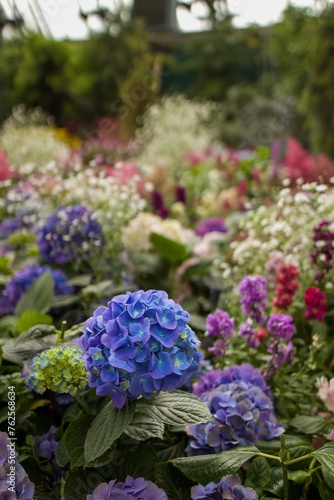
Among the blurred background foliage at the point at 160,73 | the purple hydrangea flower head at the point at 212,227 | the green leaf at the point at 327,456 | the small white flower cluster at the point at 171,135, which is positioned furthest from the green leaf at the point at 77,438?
the blurred background foliage at the point at 160,73

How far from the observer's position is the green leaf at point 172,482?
106 cm

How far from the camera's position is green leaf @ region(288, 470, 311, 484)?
1.04 meters

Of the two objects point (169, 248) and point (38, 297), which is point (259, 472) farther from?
point (169, 248)

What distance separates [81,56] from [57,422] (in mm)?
8493

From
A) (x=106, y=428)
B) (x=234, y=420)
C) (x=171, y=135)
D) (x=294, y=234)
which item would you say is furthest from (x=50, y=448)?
(x=171, y=135)

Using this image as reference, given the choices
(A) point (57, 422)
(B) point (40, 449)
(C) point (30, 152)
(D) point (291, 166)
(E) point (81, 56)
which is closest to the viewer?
(B) point (40, 449)

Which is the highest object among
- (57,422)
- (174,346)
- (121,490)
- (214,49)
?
(174,346)

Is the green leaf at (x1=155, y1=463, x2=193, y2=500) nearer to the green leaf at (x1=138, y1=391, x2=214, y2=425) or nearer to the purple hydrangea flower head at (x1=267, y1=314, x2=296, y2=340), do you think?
the green leaf at (x1=138, y1=391, x2=214, y2=425)

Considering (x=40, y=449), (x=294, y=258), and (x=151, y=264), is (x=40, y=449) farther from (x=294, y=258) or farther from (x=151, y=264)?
(x=151, y=264)

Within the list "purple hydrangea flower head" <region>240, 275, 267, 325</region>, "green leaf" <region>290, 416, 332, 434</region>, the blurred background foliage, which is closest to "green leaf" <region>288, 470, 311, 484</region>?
"green leaf" <region>290, 416, 332, 434</region>

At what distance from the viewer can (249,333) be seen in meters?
1.34

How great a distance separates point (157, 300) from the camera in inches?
37.5

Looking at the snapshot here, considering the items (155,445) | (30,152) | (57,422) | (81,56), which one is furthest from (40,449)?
(81,56)

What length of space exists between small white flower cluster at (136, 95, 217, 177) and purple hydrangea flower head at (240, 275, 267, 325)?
2.99 meters
